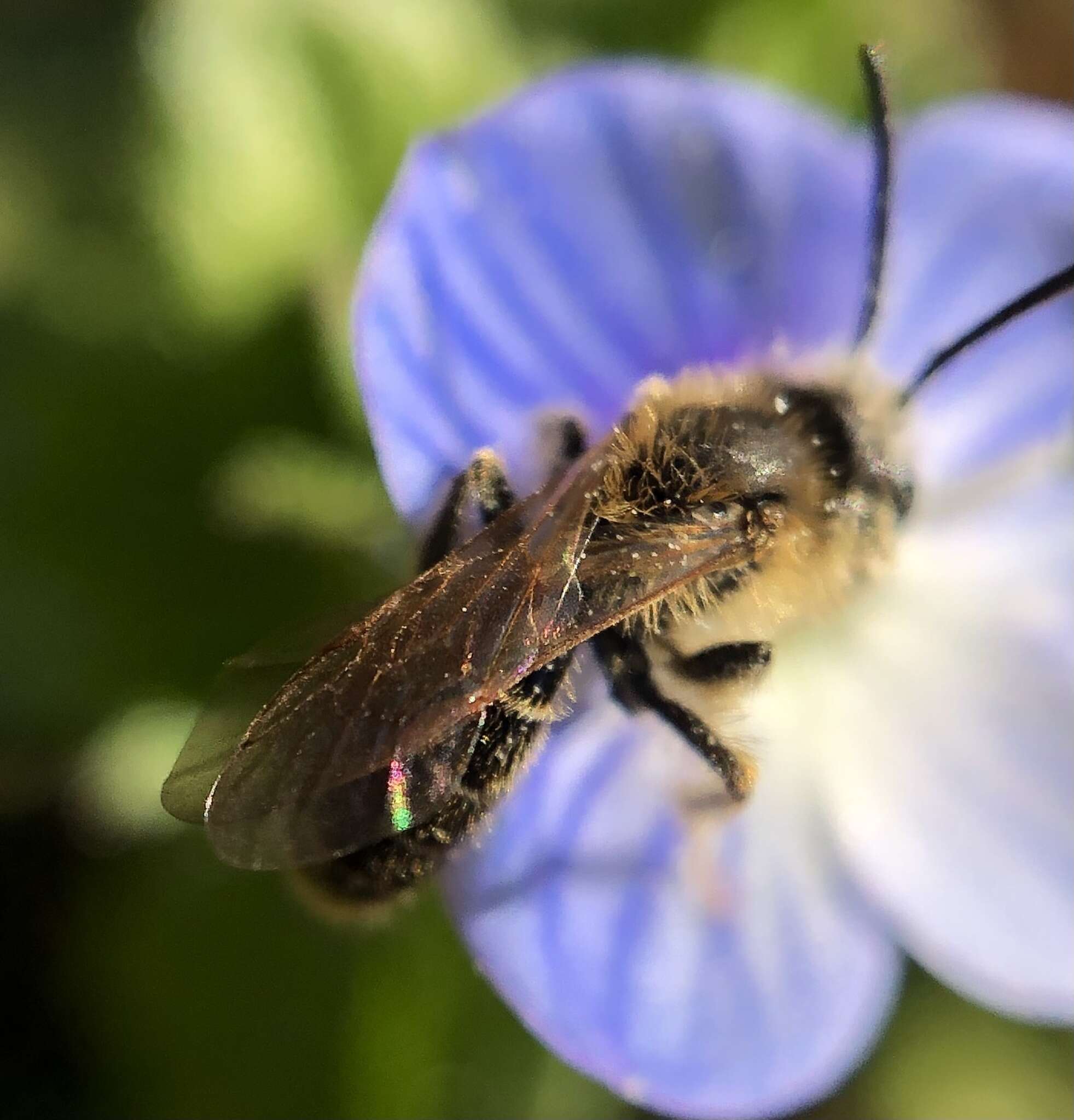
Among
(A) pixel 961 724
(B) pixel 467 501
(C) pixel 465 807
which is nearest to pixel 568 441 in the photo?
(B) pixel 467 501

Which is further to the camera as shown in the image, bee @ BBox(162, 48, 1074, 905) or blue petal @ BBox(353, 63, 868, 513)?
blue petal @ BBox(353, 63, 868, 513)

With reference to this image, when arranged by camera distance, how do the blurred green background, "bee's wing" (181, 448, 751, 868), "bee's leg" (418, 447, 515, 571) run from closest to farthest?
"bee's wing" (181, 448, 751, 868), "bee's leg" (418, 447, 515, 571), the blurred green background

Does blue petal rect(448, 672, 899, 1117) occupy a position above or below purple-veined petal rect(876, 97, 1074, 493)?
below

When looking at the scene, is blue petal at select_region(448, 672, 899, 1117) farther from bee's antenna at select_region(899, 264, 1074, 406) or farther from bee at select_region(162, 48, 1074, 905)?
bee's antenna at select_region(899, 264, 1074, 406)

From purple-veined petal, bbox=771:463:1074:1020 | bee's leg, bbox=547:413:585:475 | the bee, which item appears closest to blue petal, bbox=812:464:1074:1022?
purple-veined petal, bbox=771:463:1074:1020

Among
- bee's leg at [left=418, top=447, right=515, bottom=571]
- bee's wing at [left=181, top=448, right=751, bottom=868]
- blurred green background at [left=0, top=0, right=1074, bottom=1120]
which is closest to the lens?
bee's wing at [left=181, top=448, right=751, bottom=868]

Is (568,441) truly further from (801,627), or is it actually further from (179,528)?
(179,528)

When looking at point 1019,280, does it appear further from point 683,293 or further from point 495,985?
point 495,985

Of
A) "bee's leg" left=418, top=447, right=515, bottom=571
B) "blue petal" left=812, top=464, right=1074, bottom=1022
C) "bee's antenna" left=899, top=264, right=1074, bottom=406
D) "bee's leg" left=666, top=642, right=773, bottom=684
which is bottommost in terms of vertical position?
"blue petal" left=812, top=464, right=1074, bottom=1022
